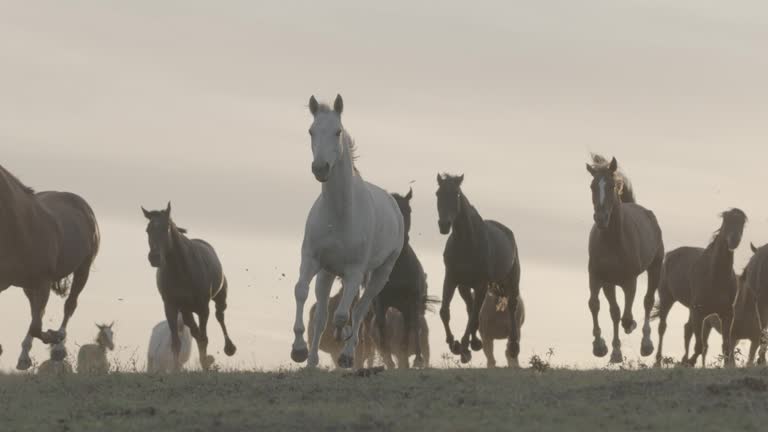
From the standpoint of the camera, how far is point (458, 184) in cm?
2164

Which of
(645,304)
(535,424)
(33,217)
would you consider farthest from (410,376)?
(645,304)

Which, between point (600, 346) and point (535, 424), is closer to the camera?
point (535, 424)

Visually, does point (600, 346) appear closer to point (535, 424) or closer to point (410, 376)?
point (410, 376)

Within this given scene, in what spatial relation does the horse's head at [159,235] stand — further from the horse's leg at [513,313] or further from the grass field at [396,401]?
the horse's leg at [513,313]

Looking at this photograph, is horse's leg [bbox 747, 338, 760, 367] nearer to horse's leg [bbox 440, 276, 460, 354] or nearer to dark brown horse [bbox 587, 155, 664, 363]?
dark brown horse [bbox 587, 155, 664, 363]

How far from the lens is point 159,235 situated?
21.4m

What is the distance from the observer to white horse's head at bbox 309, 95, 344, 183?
17.1 metres

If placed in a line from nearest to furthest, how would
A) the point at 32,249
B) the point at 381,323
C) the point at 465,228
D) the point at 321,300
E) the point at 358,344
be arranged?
the point at 321,300
the point at 32,249
the point at 465,228
the point at 381,323
the point at 358,344

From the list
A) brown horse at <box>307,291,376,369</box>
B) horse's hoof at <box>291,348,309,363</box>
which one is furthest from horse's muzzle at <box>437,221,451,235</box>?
horse's hoof at <box>291,348,309,363</box>

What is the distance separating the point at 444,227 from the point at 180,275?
13.8ft

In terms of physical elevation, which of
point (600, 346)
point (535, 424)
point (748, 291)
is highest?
point (748, 291)

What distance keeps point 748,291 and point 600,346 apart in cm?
540

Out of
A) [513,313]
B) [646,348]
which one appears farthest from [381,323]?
[646,348]

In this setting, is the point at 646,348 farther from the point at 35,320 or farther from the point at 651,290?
the point at 35,320
